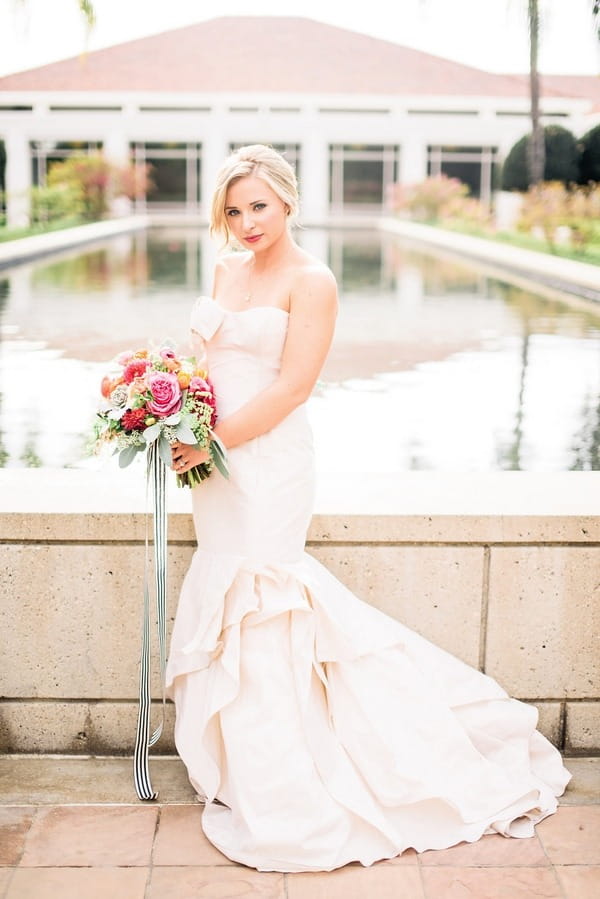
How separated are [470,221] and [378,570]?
3220 cm

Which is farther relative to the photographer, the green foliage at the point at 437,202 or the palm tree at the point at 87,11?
the green foliage at the point at 437,202

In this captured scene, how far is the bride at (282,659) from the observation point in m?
3.13

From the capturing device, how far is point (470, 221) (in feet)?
113

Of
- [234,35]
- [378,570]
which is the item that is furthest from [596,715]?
[234,35]

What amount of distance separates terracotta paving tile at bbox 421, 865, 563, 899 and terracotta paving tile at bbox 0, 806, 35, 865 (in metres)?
1.09

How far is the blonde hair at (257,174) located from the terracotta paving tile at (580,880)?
76.4 inches

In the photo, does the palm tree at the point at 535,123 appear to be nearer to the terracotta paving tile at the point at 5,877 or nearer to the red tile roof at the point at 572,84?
the red tile roof at the point at 572,84

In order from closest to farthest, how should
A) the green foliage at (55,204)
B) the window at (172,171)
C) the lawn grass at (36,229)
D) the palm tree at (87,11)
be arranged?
the palm tree at (87,11), the lawn grass at (36,229), the green foliage at (55,204), the window at (172,171)

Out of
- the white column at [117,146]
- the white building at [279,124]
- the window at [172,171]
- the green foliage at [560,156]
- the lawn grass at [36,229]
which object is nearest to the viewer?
the lawn grass at [36,229]

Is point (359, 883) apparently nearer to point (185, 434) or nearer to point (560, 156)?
point (185, 434)

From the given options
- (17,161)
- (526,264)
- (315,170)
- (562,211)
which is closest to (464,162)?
(315,170)

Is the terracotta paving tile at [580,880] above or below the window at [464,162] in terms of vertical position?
below

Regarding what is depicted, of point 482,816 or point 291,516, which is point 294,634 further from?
point 482,816

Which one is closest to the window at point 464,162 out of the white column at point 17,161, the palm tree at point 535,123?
the palm tree at point 535,123
